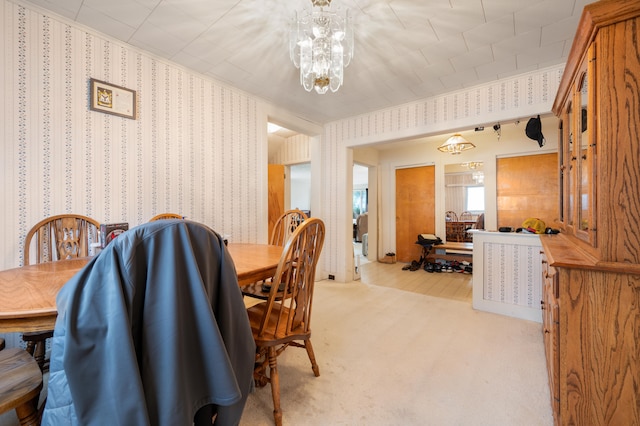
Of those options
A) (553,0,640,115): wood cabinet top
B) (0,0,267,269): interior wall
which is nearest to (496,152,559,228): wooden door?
(553,0,640,115): wood cabinet top

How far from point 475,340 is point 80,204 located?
3225 millimetres

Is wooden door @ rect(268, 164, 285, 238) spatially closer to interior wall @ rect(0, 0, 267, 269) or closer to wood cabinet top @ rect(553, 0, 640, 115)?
interior wall @ rect(0, 0, 267, 269)

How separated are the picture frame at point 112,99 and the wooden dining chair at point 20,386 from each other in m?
1.80

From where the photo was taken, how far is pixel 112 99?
211 cm

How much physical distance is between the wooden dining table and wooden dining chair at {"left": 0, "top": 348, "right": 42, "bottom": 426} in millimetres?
175

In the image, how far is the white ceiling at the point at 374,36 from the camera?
1.76 meters

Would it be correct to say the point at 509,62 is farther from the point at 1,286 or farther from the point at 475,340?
the point at 1,286

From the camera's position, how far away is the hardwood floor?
3.43m

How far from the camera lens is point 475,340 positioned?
2145 mm

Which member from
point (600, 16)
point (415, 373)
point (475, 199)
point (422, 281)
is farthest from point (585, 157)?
point (475, 199)

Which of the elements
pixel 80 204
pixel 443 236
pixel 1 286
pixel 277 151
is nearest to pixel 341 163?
pixel 277 151

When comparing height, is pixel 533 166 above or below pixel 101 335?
above

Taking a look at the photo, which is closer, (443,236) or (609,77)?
(609,77)

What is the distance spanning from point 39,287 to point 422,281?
4025 mm
